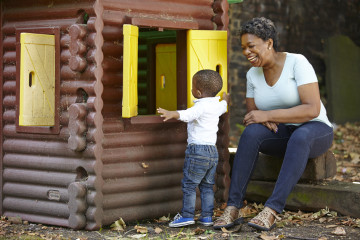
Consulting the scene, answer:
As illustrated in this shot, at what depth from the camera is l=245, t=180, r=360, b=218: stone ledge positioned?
5.68 meters

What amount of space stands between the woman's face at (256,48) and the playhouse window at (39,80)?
170 centimetres

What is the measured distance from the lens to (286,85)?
552cm

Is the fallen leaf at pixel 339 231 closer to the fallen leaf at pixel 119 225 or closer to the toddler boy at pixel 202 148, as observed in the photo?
the toddler boy at pixel 202 148

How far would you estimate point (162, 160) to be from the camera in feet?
19.6

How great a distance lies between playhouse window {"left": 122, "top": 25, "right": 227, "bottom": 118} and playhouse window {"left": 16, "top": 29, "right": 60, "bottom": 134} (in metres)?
0.72

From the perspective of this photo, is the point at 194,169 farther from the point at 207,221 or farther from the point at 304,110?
the point at 304,110

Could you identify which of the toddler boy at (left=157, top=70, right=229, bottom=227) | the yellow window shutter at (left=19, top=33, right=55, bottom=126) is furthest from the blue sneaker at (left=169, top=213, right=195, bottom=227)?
the yellow window shutter at (left=19, top=33, right=55, bottom=126)

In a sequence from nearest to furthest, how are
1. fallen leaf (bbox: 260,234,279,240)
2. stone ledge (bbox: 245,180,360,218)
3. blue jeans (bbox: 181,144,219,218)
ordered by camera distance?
fallen leaf (bbox: 260,234,279,240) → blue jeans (bbox: 181,144,219,218) → stone ledge (bbox: 245,180,360,218)

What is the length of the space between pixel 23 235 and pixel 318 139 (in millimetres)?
2661

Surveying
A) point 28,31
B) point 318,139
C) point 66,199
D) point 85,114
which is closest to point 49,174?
point 66,199

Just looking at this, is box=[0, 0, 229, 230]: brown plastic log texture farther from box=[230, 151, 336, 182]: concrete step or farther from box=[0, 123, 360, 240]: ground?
box=[230, 151, 336, 182]: concrete step

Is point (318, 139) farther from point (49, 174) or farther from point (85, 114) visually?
point (49, 174)

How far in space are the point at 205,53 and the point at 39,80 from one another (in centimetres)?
157

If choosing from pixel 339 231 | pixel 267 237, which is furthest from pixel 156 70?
pixel 339 231
